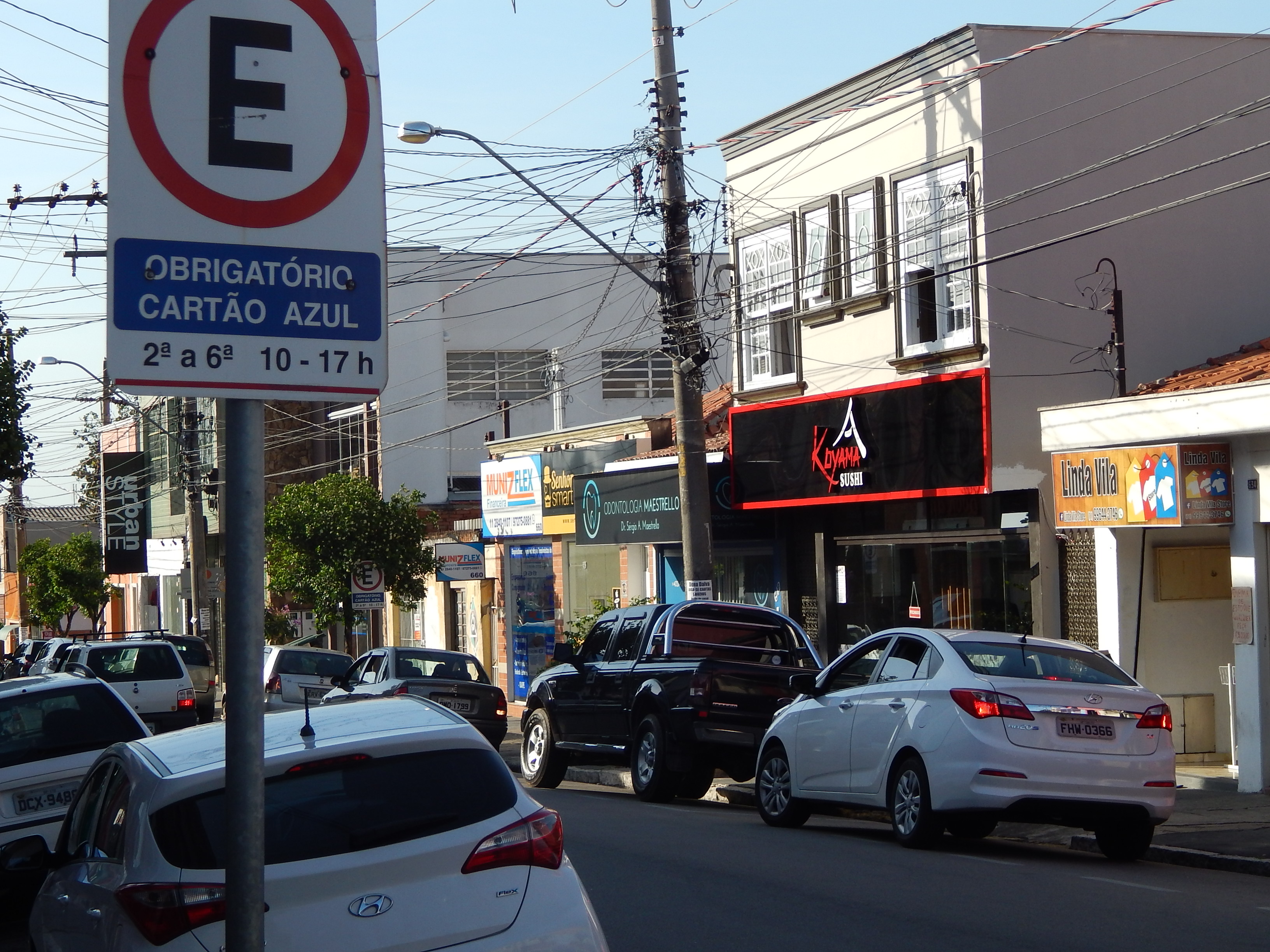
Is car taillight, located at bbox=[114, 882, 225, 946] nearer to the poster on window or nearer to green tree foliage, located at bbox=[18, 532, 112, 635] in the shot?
the poster on window

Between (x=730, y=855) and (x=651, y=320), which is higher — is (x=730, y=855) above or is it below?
below

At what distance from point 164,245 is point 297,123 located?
1.31 feet

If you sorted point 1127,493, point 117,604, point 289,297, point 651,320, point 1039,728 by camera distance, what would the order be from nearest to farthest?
point 289,297, point 1039,728, point 1127,493, point 651,320, point 117,604

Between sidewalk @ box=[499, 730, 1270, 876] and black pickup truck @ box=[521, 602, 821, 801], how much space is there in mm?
1284

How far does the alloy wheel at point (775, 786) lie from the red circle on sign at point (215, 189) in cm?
1073

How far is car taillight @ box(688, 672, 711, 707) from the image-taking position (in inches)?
591

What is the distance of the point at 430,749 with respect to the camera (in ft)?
17.1

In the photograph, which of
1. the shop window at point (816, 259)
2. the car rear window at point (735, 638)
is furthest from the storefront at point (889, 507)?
the car rear window at point (735, 638)

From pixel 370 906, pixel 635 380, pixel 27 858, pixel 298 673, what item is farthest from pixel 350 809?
pixel 635 380

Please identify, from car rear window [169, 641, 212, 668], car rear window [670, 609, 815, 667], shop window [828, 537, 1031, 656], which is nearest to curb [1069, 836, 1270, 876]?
car rear window [670, 609, 815, 667]

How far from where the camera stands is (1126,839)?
11500 mm

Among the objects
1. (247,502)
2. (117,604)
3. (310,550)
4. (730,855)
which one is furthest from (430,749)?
(117,604)

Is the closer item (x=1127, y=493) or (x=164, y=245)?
(x=164, y=245)

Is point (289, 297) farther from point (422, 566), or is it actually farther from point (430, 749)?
point (422, 566)
